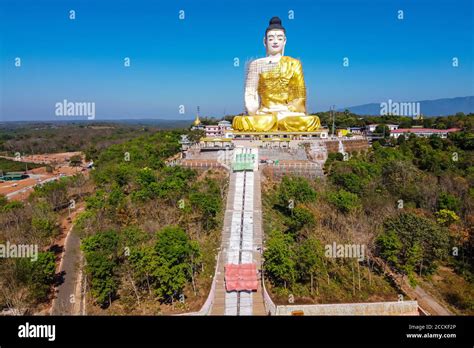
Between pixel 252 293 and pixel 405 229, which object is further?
pixel 405 229

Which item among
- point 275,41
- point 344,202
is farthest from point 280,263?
point 275,41

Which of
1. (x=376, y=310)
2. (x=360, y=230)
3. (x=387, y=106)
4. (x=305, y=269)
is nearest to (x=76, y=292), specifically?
(x=305, y=269)

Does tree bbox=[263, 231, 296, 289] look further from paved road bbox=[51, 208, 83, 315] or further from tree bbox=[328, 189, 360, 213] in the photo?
paved road bbox=[51, 208, 83, 315]

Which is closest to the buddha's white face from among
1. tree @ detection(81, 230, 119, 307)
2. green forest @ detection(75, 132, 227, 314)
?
green forest @ detection(75, 132, 227, 314)

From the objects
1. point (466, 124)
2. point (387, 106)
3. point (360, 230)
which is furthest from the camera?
point (466, 124)

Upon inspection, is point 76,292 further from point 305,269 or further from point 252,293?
point 305,269

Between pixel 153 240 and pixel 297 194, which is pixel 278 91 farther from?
pixel 153 240
